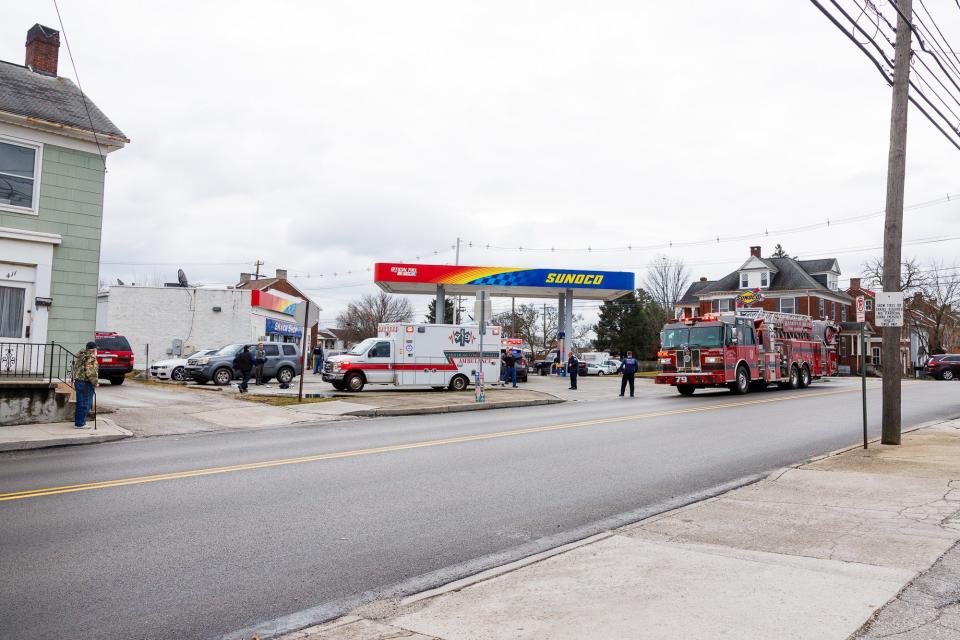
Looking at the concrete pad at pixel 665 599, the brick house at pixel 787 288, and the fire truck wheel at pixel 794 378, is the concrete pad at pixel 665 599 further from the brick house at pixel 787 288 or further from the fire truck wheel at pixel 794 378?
the brick house at pixel 787 288

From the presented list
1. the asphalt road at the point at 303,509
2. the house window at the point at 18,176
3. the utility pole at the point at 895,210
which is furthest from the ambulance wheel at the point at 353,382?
the utility pole at the point at 895,210

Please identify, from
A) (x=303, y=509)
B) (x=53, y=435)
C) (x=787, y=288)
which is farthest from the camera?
(x=787, y=288)

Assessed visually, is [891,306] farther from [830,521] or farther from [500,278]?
[500,278]

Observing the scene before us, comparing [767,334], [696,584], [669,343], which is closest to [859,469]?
[696,584]

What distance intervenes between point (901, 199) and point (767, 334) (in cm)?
1580

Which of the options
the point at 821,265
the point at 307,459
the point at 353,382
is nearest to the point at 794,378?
the point at 353,382

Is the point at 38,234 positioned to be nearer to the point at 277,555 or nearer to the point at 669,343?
the point at 277,555

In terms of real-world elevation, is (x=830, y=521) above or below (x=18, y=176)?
below

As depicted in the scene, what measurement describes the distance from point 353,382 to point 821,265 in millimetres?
54342

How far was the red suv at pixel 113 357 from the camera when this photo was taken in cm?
2545

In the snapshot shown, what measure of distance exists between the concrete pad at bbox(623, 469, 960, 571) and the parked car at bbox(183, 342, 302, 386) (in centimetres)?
2220

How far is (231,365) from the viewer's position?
27375mm

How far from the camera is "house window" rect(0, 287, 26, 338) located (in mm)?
16609

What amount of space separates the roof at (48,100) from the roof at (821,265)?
61.9 m
